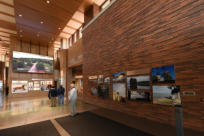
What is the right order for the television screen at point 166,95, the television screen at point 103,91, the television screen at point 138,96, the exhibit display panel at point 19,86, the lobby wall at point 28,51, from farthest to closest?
the lobby wall at point 28,51, the exhibit display panel at point 19,86, the television screen at point 103,91, the television screen at point 138,96, the television screen at point 166,95

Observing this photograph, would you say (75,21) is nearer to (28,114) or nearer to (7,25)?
(7,25)

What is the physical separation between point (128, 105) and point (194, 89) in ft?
8.84

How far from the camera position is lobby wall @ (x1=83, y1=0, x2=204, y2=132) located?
3145 mm

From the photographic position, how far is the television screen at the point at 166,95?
11.4 ft

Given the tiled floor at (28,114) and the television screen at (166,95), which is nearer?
the television screen at (166,95)

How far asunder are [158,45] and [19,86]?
15211mm

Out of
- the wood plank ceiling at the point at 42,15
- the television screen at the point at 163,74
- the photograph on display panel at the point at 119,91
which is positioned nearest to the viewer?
the television screen at the point at 163,74

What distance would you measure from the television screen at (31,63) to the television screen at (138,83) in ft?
44.6

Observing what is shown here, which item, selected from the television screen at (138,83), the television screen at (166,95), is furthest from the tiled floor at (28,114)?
the television screen at (166,95)

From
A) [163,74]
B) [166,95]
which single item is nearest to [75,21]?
[163,74]

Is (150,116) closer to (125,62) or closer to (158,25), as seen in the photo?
(125,62)

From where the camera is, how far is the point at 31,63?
14.0 m

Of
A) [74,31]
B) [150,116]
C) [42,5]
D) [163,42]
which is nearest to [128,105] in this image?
[150,116]

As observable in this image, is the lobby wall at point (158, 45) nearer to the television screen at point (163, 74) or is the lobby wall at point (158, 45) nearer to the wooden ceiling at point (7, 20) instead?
the television screen at point (163, 74)
